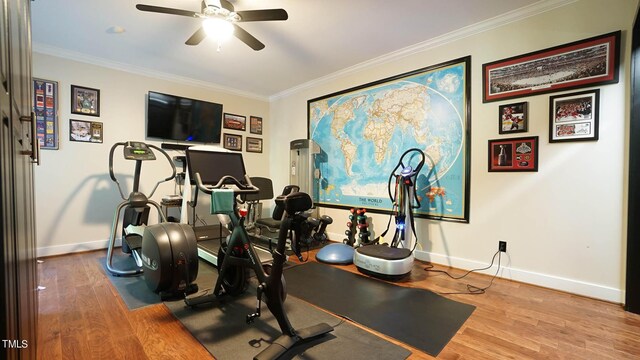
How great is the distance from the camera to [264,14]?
2.41 metres

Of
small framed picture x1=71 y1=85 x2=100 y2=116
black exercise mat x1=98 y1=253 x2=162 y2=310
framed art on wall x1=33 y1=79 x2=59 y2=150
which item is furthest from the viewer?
small framed picture x1=71 y1=85 x2=100 y2=116

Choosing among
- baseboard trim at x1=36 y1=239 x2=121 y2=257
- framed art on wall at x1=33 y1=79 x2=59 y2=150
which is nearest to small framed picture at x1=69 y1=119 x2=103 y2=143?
framed art on wall at x1=33 y1=79 x2=59 y2=150

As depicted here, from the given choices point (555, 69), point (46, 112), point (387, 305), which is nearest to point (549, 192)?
point (555, 69)

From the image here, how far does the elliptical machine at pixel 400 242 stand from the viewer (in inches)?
109

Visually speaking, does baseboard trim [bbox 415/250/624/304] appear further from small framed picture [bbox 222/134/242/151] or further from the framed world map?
small framed picture [bbox 222/134/242/151]

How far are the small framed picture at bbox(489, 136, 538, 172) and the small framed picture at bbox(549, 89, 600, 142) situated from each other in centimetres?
18

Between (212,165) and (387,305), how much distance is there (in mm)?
2398

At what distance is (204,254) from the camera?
129 inches

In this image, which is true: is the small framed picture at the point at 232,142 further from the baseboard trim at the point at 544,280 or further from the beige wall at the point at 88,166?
the baseboard trim at the point at 544,280

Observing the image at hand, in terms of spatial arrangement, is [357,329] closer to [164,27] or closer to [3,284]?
[3,284]

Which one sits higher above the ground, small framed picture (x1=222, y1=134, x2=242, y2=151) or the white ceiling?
the white ceiling

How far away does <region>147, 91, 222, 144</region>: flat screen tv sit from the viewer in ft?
14.0

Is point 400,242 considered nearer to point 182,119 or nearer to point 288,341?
point 288,341

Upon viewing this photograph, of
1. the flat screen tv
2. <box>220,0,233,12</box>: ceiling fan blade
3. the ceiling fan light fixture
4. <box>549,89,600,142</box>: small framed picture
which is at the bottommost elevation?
<box>549,89,600,142</box>: small framed picture
